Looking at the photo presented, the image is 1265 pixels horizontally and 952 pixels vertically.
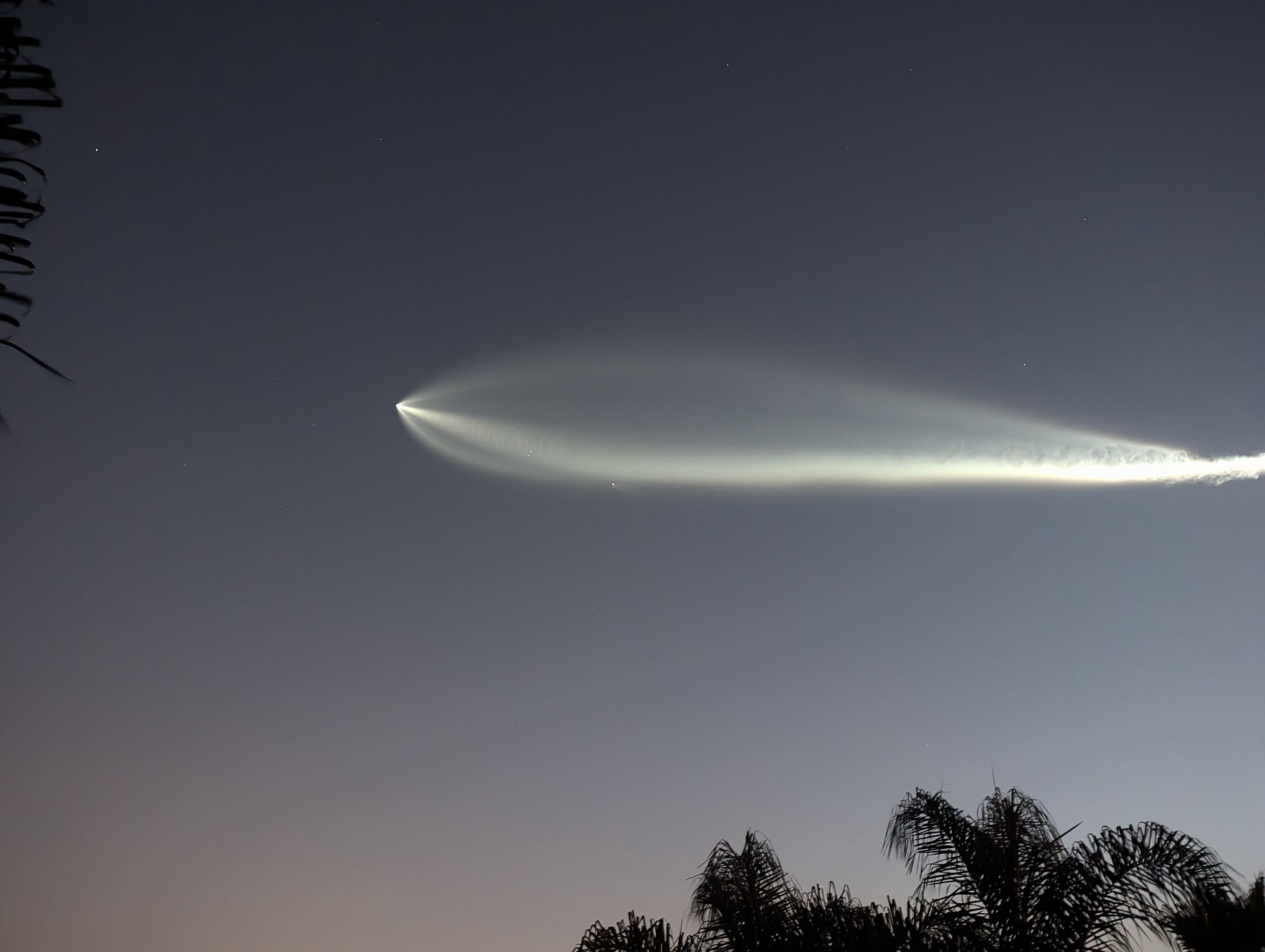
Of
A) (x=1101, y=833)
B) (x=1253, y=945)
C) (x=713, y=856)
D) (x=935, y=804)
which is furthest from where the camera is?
(x=713, y=856)

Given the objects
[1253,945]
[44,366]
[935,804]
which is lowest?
[1253,945]

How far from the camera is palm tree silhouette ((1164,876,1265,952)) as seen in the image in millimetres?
7910

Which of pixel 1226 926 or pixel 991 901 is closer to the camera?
pixel 1226 926

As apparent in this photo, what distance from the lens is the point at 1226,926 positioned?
8.10m

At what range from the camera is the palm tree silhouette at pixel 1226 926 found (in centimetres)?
791

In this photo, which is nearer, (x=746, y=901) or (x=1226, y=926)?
(x=1226, y=926)

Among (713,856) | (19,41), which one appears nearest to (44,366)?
(19,41)

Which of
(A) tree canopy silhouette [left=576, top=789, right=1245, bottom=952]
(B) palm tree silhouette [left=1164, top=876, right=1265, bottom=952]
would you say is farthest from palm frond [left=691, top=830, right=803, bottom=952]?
(B) palm tree silhouette [left=1164, top=876, right=1265, bottom=952]

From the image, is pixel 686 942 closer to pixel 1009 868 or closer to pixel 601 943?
pixel 601 943

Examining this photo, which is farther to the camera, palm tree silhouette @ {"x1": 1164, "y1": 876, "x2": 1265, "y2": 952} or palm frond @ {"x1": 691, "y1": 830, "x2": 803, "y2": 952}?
palm frond @ {"x1": 691, "y1": 830, "x2": 803, "y2": 952}

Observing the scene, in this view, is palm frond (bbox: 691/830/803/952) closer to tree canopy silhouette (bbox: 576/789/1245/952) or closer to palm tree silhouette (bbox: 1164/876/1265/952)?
tree canopy silhouette (bbox: 576/789/1245/952)

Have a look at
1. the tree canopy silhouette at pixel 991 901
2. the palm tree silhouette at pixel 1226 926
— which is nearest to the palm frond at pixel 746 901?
the tree canopy silhouette at pixel 991 901

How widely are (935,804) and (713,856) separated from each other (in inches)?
158

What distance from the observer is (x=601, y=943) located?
12.8m
